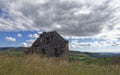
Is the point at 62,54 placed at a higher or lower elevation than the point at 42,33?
lower

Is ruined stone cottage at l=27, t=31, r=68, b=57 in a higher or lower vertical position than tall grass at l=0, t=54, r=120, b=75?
higher

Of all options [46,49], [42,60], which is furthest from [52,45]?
[42,60]

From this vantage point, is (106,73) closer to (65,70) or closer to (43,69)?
(65,70)

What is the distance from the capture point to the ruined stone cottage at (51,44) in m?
40.7

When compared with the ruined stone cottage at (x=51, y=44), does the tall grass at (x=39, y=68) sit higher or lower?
lower

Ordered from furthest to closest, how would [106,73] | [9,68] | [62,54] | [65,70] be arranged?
[62,54] → [106,73] → [65,70] → [9,68]

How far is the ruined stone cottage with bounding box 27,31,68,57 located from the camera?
40.7m

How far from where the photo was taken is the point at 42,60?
7074mm

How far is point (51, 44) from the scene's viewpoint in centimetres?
4103

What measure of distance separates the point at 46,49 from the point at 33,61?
34.2 meters

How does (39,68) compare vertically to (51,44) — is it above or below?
below

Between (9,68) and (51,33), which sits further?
(51,33)

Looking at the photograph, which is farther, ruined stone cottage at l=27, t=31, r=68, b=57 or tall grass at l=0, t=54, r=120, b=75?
ruined stone cottage at l=27, t=31, r=68, b=57

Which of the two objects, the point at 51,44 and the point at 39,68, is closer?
the point at 39,68
